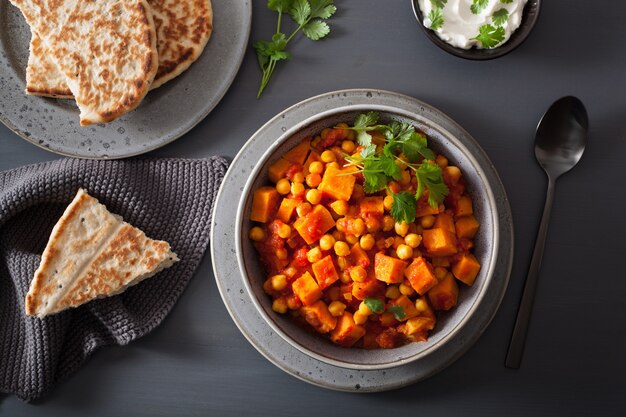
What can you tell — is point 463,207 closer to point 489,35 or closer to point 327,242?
point 327,242

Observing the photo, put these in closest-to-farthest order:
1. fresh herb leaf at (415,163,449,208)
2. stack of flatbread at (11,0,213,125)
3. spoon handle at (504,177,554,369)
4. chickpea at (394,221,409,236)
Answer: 1. fresh herb leaf at (415,163,449,208)
2. chickpea at (394,221,409,236)
3. stack of flatbread at (11,0,213,125)
4. spoon handle at (504,177,554,369)

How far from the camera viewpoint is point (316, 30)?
2898 millimetres

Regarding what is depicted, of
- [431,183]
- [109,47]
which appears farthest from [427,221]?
[109,47]

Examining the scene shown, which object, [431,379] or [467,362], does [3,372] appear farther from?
[467,362]

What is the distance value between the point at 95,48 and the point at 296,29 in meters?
0.99

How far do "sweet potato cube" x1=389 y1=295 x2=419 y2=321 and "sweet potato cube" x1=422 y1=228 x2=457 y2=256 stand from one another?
236mm

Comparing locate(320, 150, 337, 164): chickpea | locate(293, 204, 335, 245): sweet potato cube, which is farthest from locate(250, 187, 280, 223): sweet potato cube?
locate(320, 150, 337, 164): chickpea

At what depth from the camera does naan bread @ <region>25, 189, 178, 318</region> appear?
2697mm

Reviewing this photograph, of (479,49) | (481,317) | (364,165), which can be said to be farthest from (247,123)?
(481,317)

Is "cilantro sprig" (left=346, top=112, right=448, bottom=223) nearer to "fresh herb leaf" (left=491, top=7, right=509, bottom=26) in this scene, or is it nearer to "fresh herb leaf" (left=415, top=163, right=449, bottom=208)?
"fresh herb leaf" (left=415, top=163, right=449, bottom=208)

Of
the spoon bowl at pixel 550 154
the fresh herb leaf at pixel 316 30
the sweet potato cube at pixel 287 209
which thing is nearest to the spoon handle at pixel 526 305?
the spoon bowl at pixel 550 154

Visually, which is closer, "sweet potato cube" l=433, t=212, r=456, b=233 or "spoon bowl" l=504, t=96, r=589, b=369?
"sweet potato cube" l=433, t=212, r=456, b=233

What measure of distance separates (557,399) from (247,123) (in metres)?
2.11

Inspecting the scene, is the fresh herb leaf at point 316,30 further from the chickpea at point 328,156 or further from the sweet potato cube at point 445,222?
the sweet potato cube at point 445,222
